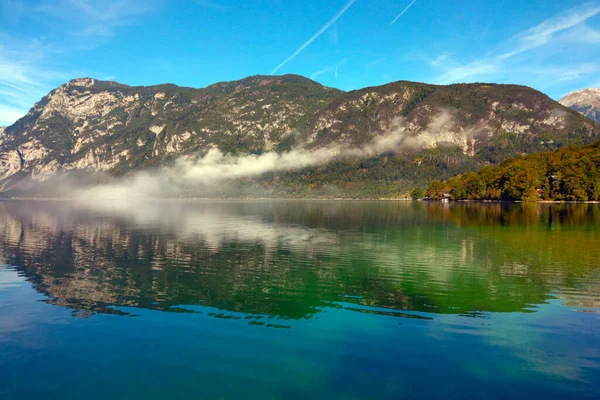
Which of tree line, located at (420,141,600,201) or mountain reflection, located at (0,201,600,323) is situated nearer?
mountain reflection, located at (0,201,600,323)

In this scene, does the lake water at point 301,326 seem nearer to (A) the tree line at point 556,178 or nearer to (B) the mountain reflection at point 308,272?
(B) the mountain reflection at point 308,272

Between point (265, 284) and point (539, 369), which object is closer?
point (539, 369)

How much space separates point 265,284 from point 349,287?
647 centimetres

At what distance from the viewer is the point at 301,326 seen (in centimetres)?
1939

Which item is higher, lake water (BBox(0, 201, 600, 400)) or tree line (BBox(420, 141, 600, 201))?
tree line (BBox(420, 141, 600, 201))

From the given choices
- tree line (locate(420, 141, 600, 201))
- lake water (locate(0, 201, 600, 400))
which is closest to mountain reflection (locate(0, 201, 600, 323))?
lake water (locate(0, 201, 600, 400))

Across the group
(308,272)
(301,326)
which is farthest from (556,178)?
(301,326)

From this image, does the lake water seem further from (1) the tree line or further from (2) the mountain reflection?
(1) the tree line

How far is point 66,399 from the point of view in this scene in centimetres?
1282

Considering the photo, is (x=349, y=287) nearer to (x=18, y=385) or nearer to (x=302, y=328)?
(x=302, y=328)

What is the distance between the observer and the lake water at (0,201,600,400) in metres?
13.6

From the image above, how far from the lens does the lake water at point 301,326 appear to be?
13633 mm

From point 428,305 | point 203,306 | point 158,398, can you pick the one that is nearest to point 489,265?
point 428,305

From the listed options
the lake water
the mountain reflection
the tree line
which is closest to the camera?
the lake water
